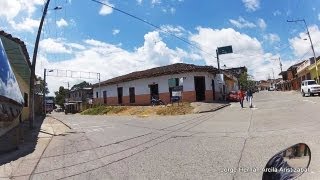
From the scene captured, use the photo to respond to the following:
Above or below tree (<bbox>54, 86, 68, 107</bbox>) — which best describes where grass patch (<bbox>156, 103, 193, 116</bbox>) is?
below

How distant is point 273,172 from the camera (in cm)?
207

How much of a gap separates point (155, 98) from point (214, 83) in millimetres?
7199

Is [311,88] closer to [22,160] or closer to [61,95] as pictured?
[22,160]

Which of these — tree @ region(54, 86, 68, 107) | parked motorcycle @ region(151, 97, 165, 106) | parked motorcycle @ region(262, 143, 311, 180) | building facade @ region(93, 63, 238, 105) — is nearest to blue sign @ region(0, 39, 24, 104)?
parked motorcycle @ region(262, 143, 311, 180)

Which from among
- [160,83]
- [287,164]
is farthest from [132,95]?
[287,164]

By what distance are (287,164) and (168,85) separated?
37556 mm

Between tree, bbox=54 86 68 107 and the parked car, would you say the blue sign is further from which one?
tree, bbox=54 86 68 107

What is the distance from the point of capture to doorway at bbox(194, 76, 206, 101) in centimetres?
3869

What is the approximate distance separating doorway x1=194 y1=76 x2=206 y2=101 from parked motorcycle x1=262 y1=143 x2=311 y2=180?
36.4 metres

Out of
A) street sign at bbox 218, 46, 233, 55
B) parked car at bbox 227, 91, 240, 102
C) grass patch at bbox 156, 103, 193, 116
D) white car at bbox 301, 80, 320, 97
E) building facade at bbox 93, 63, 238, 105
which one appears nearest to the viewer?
grass patch at bbox 156, 103, 193, 116

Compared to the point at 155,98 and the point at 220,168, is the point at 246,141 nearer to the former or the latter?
the point at 220,168

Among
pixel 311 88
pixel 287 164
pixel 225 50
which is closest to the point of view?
pixel 287 164

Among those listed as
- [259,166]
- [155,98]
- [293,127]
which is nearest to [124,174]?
[259,166]

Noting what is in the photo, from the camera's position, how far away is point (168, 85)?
130ft
